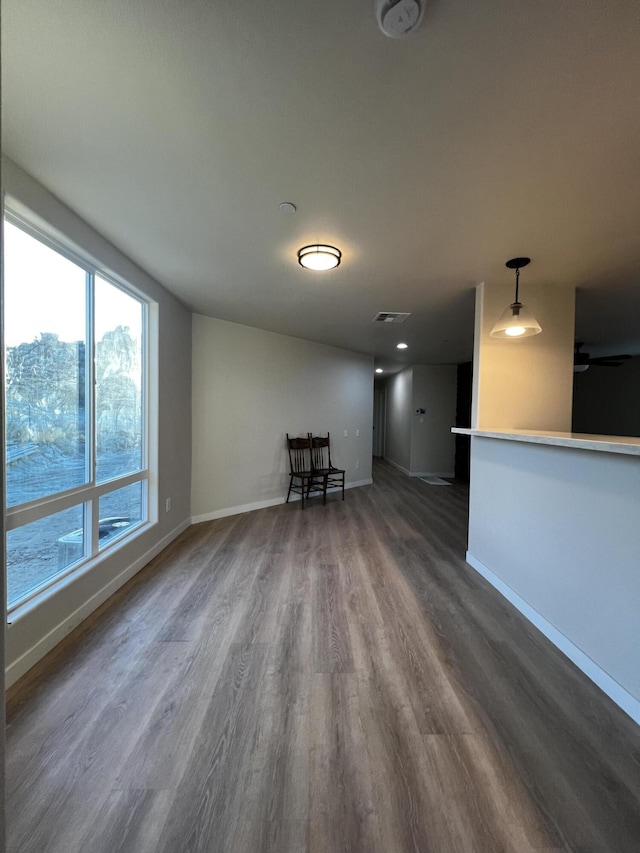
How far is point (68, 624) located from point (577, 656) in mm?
2774

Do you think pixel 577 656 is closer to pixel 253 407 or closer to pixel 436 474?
pixel 253 407

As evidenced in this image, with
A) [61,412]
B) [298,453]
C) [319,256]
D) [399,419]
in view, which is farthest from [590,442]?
[399,419]

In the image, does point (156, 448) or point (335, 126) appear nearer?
point (335, 126)

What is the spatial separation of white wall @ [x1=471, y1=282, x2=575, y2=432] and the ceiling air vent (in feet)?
3.13

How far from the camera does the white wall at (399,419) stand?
745 centimetres

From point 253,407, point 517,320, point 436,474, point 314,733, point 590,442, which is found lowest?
point 314,733

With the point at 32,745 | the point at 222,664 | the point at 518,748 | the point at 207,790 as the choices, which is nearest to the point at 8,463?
the point at 32,745

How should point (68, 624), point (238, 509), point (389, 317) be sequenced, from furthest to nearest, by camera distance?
point (238, 509) < point (389, 317) < point (68, 624)

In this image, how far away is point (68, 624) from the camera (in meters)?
1.98

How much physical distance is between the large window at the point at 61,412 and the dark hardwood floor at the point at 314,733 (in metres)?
0.52

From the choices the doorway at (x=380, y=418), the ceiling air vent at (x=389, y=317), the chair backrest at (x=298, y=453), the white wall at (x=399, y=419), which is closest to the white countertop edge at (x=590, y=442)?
the ceiling air vent at (x=389, y=317)

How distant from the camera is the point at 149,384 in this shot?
10.0ft

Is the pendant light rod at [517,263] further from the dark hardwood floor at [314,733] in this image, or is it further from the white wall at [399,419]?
the white wall at [399,419]

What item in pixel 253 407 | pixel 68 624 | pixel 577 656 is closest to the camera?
pixel 577 656
